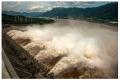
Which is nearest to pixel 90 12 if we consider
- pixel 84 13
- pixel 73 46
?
pixel 84 13

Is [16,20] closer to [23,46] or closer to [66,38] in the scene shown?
[23,46]

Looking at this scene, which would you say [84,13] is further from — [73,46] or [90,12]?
[73,46]

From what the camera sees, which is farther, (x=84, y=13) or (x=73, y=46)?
(x=84, y=13)

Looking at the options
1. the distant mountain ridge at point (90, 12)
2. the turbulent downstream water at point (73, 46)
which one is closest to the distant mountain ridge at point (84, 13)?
the distant mountain ridge at point (90, 12)

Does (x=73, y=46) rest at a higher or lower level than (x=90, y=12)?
lower

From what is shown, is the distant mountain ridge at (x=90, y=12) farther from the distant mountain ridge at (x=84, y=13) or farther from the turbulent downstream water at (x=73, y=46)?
the turbulent downstream water at (x=73, y=46)

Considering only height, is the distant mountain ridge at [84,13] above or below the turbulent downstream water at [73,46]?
above

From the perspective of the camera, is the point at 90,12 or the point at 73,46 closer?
the point at 73,46

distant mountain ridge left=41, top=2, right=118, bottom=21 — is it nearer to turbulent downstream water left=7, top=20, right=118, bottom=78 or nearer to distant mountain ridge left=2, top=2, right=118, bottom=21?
distant mountain ridge left=2, top=2, right=118, bottom=21


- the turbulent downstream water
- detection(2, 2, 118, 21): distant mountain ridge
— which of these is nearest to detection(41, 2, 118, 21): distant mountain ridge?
detection(2, 2, 118, 21): distant mountain ridge
